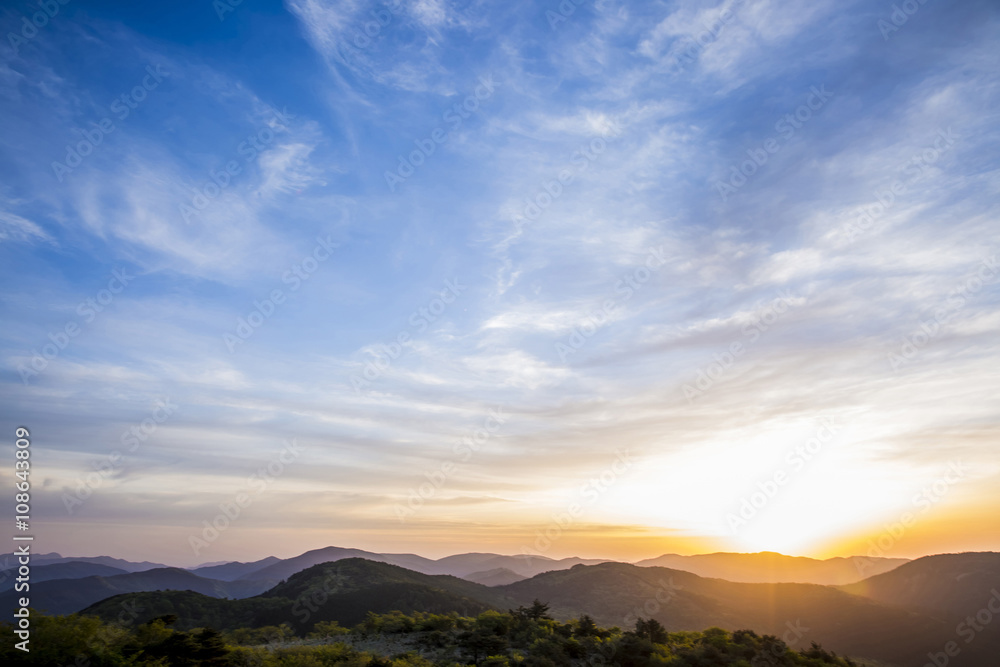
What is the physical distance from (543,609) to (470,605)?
48579 millimetres

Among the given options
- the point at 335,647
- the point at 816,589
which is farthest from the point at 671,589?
the point at 335,647

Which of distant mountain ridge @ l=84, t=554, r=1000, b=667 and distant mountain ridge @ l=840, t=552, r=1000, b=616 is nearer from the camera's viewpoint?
distant mountain ridge @ l=84, t=554, r=1000, b=667

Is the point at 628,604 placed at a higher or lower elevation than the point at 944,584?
lower

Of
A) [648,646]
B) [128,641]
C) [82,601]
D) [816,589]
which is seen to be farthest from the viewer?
[82,601]

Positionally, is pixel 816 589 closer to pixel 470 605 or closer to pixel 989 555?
pixel 989 555

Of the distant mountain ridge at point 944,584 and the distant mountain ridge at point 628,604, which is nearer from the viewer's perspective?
the distant mountain ridge at point 628,604

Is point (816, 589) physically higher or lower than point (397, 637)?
lower

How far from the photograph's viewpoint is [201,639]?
17.8 metres

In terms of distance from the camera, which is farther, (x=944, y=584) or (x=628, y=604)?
(x=944, y=584)

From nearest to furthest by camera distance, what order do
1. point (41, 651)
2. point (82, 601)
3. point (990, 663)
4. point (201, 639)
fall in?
point (41, 651) → point (201, 639) → point (990, 663) → point (82, 601)

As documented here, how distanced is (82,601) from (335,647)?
196900mm

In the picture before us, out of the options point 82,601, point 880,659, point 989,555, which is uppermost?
point 989,555

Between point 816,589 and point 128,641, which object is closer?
point 128,641

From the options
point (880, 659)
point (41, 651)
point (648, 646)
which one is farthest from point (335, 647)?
point (880, 659)
